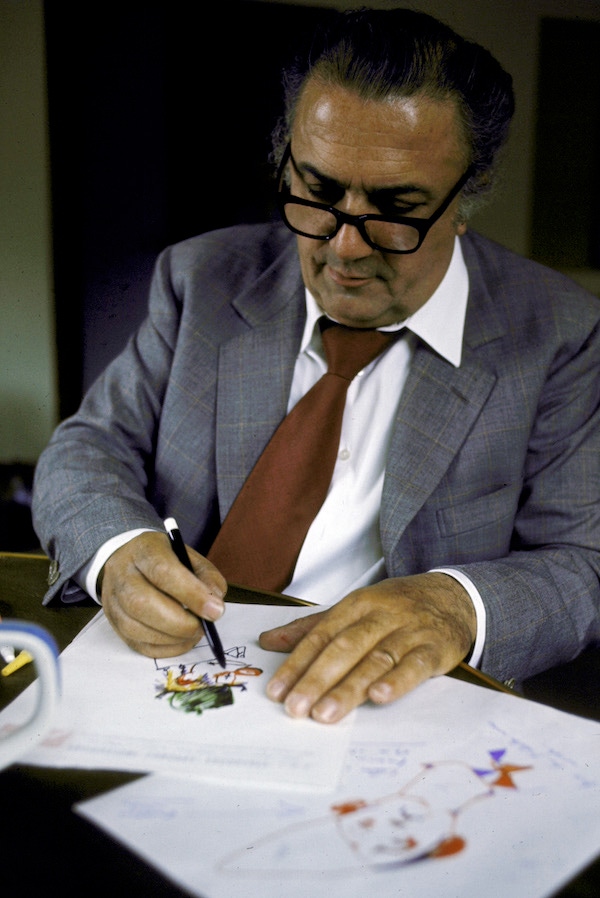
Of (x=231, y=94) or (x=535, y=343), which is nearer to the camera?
(x=535, y=343)

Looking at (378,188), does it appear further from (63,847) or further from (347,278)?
(63,847)

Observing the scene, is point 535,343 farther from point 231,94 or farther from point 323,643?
point 231,94

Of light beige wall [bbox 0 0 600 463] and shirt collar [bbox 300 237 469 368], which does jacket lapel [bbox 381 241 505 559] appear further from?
light beige wall [bbox 0 0 600 463]

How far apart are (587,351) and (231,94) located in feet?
3.93

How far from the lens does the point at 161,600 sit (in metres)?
0.91

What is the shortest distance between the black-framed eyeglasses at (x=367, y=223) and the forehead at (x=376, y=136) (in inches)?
2.1

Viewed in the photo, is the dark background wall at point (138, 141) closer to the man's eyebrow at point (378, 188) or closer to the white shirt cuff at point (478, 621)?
the man's eyebrow at point (378, 188)

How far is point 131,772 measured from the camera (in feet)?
2.21

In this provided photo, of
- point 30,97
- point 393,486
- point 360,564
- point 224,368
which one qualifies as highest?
point 30,97

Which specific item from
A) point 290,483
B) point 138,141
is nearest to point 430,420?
point 290,483

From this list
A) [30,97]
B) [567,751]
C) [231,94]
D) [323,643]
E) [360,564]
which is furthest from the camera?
[231,94]

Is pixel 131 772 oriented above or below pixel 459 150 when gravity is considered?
below

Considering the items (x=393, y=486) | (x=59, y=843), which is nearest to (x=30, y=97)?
(x=393, y=486)

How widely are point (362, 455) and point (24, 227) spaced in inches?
41.1
